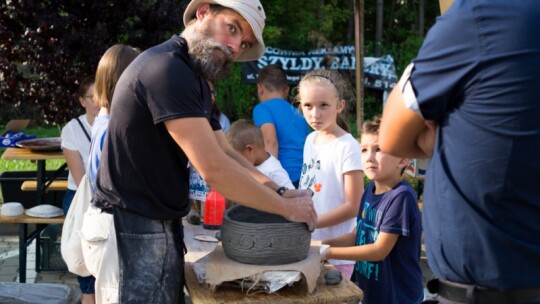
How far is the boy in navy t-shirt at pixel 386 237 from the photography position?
310 centimetres

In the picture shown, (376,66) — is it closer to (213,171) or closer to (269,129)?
(269,129)

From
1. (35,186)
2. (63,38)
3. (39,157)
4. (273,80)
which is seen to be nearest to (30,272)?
(35,186)

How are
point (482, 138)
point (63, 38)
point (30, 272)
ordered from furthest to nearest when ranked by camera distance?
1. point (63, 38)
2. point (30, 272)
3. point (482, 138)

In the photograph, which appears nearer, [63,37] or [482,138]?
[482,138]

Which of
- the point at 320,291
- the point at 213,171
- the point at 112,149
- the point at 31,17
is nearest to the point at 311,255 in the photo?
the point at 320,291

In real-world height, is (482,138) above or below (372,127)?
below

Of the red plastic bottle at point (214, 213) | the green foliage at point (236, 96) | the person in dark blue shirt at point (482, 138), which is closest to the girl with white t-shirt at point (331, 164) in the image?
the red plastic bottle at point (214, 213)

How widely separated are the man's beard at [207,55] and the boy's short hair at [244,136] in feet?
4.50

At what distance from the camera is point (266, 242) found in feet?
8.54

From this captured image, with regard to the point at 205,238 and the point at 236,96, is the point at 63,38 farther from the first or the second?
the point at 236,96

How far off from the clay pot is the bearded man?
0.18ft

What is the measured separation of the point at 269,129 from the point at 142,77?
9.82 feet

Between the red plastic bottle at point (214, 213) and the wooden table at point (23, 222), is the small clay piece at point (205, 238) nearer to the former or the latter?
the red plastic bottle at point (214, 213)

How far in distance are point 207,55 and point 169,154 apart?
15.3 inches
